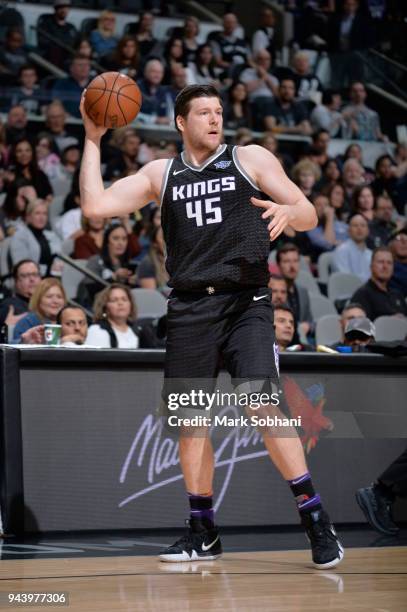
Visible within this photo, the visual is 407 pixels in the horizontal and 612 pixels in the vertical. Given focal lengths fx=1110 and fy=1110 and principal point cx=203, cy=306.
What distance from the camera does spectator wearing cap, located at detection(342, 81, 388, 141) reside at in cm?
1501

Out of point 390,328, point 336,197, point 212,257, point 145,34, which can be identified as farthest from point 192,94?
point 145,34

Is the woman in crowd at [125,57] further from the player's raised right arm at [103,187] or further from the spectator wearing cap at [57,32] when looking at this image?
the player's raised right arm at [103,187]

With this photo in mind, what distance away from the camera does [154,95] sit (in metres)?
13.5

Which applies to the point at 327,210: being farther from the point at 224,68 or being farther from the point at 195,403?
the point at 195,403

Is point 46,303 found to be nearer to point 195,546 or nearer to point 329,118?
point 195,546

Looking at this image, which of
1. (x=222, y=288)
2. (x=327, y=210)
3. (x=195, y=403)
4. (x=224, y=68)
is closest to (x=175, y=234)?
(x=222, y=288)

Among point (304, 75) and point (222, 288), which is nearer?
point (222, 288)

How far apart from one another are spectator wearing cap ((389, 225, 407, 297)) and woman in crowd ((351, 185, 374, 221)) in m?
1.17

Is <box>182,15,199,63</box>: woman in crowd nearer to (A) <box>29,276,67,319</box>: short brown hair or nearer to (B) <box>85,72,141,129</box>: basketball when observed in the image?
(A) <box>29,276,67,319</box>: short brown hair

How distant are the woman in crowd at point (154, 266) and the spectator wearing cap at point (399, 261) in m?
2.41

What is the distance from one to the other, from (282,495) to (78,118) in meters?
7.85

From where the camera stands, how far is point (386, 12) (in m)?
16.4

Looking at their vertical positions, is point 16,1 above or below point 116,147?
above

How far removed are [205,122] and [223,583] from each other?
6.39 ft
